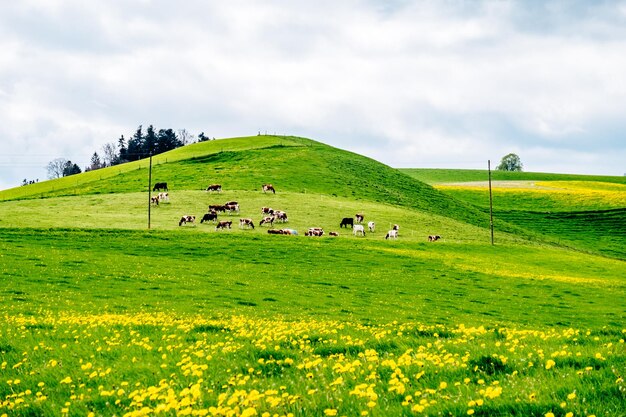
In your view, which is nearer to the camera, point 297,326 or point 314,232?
point 297,326

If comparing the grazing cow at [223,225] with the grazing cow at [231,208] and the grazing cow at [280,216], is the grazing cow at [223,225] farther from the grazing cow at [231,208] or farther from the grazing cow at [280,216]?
the grazing cow at [231,208]

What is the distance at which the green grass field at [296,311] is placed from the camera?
23.6 feet

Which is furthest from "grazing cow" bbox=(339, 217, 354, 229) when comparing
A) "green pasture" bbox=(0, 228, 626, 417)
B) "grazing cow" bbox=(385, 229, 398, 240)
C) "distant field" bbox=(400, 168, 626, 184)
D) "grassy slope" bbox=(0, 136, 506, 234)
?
"distant field" bbox=(400, 168, 626, 184)

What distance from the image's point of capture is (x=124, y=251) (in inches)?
1902

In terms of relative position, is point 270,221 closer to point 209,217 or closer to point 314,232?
point 314,232

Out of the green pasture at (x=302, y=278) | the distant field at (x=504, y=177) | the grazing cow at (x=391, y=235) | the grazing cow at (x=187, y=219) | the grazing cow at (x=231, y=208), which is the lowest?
the green pasture at (x=302, y=278)

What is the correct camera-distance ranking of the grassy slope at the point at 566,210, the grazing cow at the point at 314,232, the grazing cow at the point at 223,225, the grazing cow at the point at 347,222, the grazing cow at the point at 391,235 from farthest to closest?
the grassy slope at the point at 566,210, the grazing cow at the point at 347,222, the grazing cow at the point at 391,235, the grazing cow at the point at 314,232, the grazing cow at the point at 223,225

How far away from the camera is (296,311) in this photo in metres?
25.5

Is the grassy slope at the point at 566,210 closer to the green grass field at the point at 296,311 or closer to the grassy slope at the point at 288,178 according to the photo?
the green grass field at the point at 296,311

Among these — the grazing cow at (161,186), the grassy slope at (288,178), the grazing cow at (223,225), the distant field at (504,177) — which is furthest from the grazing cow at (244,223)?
the distant field at (504,177)

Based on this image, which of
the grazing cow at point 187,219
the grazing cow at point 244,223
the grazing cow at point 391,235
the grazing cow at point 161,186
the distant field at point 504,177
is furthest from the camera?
the distant field at point 504,177

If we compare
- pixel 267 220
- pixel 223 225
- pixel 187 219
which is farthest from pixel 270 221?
pixel 187 219

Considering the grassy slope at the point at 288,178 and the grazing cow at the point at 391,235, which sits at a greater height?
the grassy slope at the point at 288,178

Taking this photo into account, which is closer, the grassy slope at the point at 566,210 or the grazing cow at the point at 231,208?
the grazing cow at the point at 231,208
